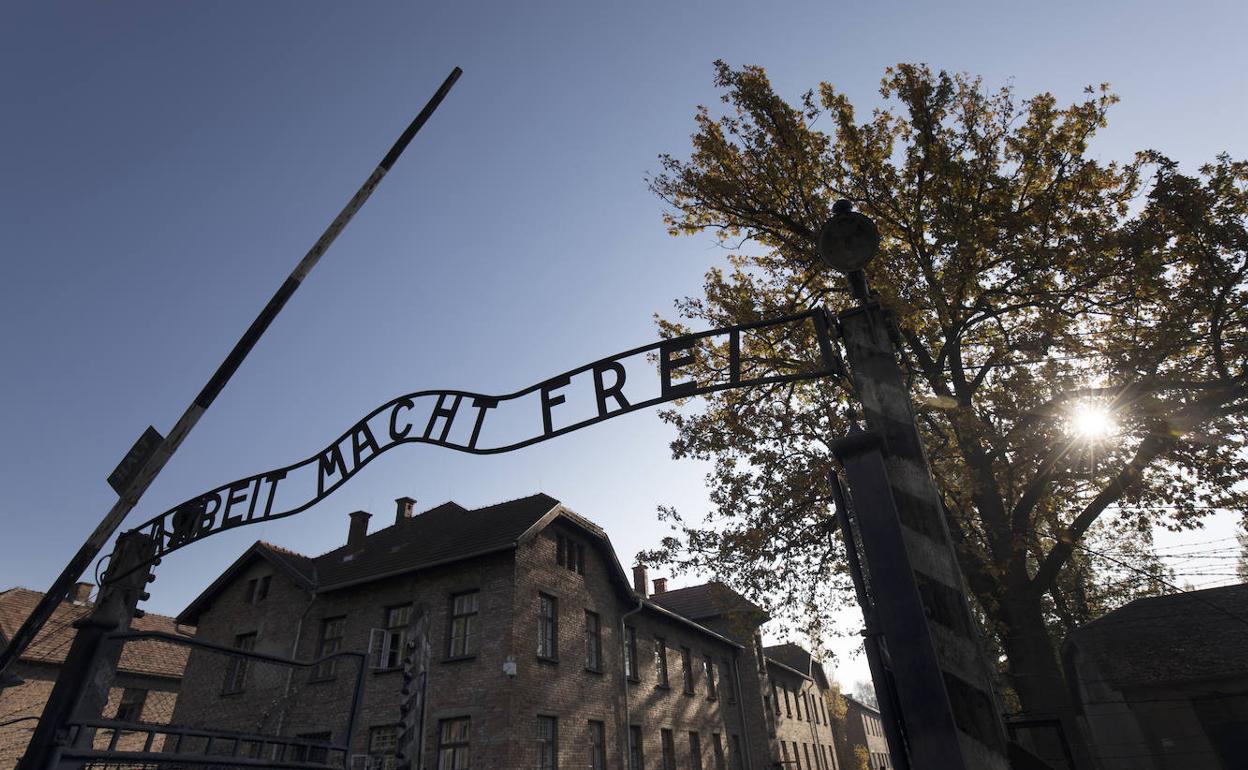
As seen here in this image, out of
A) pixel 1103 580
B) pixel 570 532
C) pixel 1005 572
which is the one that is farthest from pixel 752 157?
pixel 1103 580

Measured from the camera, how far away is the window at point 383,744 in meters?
15.7

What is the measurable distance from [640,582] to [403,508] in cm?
1160

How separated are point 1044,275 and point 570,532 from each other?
48.8 ft

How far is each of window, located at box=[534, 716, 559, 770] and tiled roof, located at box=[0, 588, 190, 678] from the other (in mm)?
16625

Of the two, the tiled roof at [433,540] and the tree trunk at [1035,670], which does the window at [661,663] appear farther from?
the tree trunk at [1035,670]

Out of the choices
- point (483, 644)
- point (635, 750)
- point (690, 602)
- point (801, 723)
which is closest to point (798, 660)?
point (801, 723)

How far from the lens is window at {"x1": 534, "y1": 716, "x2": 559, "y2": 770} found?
15906mm

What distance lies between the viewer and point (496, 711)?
1521cm

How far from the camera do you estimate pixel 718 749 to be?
81.7 ft

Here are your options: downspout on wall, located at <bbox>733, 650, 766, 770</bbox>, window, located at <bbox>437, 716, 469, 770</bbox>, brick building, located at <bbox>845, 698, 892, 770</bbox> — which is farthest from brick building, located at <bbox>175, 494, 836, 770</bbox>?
brick building, located at <bbox>845, 698, 892, 770</bbox>

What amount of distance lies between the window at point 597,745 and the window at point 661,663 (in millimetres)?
4090

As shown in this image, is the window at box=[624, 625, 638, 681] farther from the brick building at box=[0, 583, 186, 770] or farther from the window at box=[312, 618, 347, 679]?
the brick building at box=[0, 583, 186, 770]

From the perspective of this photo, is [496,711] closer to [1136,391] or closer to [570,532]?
[570,532]

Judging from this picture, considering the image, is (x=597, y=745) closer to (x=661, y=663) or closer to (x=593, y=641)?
(x=593, y=641)
